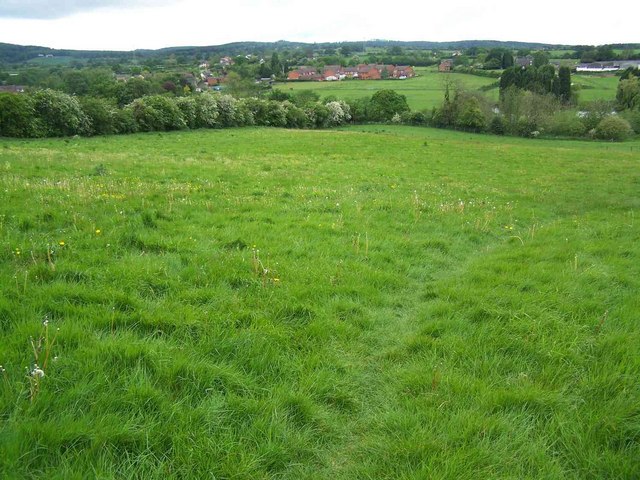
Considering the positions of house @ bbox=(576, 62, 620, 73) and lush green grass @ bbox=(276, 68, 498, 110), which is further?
house @ bbox=(576, 62, 620, 73)

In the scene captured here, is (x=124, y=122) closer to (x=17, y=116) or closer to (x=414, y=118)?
(x=17, y=116)

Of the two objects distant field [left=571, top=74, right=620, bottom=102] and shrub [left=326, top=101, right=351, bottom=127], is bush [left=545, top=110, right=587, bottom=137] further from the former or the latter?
shrub [left=326, top=101, right=351, bottom=127]

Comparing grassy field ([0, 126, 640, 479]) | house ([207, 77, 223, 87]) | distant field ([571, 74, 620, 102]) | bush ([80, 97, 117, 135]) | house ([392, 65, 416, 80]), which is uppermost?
house ([392, 65, 416, 80])

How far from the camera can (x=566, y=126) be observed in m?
70.2

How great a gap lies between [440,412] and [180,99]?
54856 mm

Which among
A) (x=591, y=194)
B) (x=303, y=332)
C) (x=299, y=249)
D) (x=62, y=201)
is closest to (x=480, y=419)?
(x=303, y=332)

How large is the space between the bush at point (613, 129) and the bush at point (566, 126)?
2555 millimetres

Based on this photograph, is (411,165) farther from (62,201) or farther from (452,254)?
(62,201)

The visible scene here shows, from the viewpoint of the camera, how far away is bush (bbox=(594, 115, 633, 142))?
6612cm

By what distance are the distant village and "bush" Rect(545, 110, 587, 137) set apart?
7297cm

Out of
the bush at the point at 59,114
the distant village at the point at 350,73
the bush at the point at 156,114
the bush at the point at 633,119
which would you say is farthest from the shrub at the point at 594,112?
the bush at the point at 59,114

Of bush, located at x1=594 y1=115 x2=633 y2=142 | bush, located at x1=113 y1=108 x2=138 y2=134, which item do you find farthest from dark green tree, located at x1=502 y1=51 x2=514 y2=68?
bush, located at x1=113 y1=108 x2=138 y2=134

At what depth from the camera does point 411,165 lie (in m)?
25.8

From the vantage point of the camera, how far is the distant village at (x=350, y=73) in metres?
139
